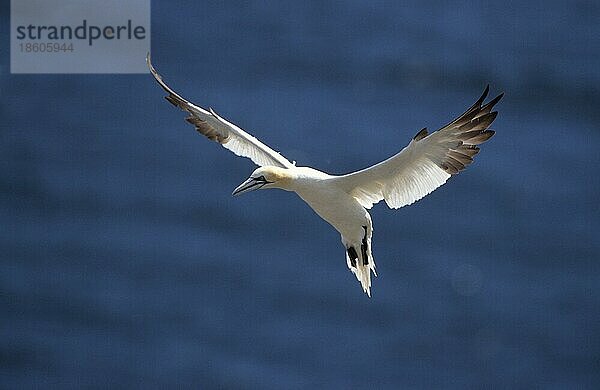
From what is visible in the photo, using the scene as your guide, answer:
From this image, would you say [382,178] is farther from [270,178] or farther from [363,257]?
[270,178]

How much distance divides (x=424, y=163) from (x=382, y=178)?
256 millimetres

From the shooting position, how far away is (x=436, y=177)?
26.0 ft

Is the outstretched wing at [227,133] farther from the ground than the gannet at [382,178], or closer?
farther from the ground

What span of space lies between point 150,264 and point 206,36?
2328mm

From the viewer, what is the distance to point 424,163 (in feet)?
26.0

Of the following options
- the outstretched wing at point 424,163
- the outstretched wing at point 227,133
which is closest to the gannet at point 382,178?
the outstretched wing at point 424,163

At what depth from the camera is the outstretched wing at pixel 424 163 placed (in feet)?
25.1

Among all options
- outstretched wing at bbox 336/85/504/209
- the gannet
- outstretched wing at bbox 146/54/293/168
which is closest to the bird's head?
the gannet

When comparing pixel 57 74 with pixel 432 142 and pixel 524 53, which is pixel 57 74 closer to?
pixel 524 53

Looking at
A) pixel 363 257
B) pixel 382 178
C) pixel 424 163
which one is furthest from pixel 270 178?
pixel 424 163

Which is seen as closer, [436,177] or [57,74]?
[436,177]

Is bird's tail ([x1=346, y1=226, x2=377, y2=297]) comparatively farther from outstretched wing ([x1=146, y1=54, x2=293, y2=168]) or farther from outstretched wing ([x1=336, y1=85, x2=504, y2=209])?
outstretched wing ([x1=146, y1=54, x2=293, y2=168])

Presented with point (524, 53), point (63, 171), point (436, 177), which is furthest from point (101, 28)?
point (436, 177)

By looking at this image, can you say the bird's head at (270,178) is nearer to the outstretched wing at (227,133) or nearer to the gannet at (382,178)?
the gannet at (382,178)
